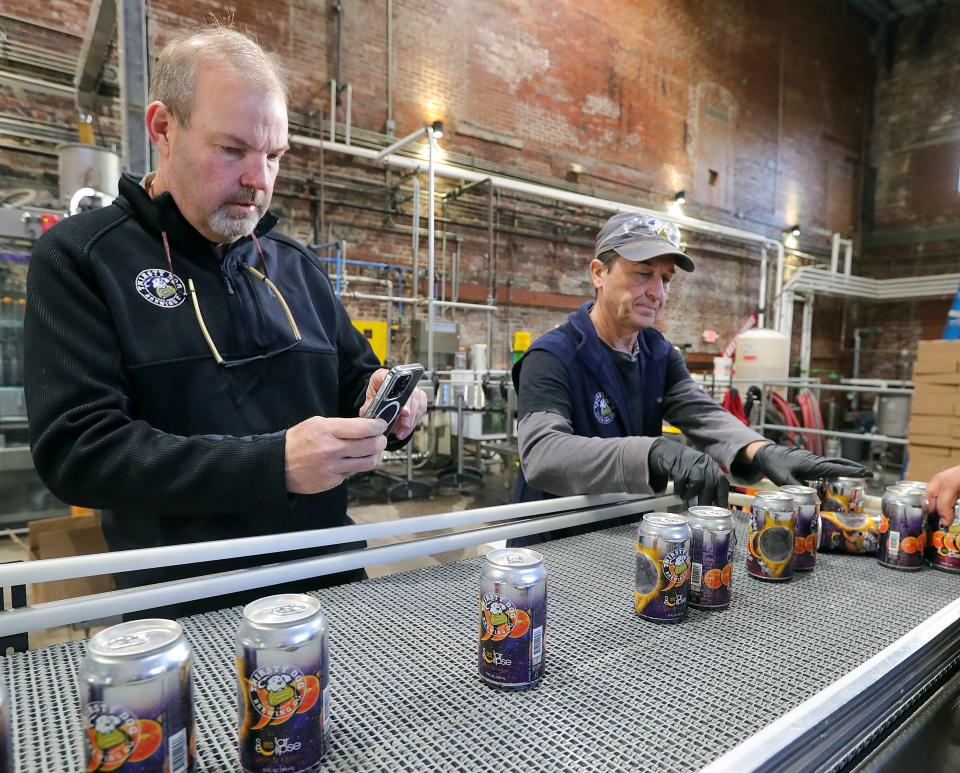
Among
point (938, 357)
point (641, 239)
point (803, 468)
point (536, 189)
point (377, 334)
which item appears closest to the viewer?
point (803, 468)

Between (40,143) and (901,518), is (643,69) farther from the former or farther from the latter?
(901,518)

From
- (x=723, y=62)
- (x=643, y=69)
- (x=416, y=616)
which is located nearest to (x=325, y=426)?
(x=416, y=616)

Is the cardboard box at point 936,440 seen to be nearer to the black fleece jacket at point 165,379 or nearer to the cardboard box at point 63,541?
the black fleece jacket at point 165,379

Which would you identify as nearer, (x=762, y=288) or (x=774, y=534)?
(x=774, y=534)

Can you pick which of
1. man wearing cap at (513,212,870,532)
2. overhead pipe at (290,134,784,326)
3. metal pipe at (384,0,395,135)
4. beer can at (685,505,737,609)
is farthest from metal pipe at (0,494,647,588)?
metal pipe at (384,0,395,135)

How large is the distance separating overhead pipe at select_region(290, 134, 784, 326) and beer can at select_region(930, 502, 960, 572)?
363cm

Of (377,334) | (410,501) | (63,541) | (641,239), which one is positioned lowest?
(410,501)

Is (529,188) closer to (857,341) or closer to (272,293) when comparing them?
(272,293)

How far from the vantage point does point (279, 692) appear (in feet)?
1.65

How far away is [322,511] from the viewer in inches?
46.4

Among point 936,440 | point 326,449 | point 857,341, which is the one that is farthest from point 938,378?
point 857,341

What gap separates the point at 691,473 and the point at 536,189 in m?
6.15

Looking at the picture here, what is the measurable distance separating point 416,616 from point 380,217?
19.7 feet

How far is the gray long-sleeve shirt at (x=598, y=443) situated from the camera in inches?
49.3
